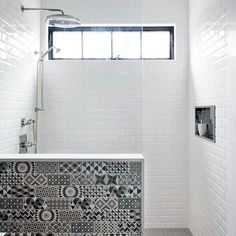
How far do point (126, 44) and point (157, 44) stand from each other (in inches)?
26.4

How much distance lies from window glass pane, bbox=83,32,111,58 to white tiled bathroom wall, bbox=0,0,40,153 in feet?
1.50

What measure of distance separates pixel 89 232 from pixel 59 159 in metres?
0.52

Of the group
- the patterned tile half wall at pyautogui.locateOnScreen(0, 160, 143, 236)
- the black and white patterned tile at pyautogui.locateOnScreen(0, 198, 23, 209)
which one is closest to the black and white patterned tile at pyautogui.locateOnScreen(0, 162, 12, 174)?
the patterned tile half wall at pyautogui.locateOnScreen(0, 160, 143, 236)

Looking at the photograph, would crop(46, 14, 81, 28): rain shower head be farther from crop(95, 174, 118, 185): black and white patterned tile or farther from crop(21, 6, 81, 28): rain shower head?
crop(95, 174, 118, 185): black and white patterned tile

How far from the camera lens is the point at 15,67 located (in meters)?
2.77

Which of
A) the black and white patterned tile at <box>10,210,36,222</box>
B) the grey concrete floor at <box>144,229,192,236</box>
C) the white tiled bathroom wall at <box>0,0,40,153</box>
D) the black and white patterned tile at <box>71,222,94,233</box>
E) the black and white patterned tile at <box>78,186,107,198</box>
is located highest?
the white tiled bathroom wall at <box>0,0,40,153</box>

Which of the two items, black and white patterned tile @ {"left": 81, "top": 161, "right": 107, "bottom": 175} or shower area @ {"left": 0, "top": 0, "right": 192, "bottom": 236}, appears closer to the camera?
black and white patterned tile @ {"left": 81, "top": 161, "right": 107, "bottom": 175}

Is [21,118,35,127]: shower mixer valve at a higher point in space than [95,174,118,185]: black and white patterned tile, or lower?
higher

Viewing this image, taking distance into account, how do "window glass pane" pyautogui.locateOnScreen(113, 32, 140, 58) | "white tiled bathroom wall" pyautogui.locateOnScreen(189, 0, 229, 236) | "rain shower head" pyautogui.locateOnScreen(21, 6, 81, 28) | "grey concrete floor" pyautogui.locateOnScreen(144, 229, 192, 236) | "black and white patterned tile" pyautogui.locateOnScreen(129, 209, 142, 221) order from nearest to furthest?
"black and white patterned tile" pyautogui.locateOnScreen(129, 209, 142, 221) < "white tiled bathroom wall" pyautogui.locateOnScreen(189, 0, 229, 236) < "rain shower head" pyautogui.locateOnScreen(21, 6, 81, 28) < "window glass pane" pyautogui.locateOnScreen(113, 32, 140, 58) < "grey concrete floor" pyautogui.locateOnScreen(144, 229, 192, 236)

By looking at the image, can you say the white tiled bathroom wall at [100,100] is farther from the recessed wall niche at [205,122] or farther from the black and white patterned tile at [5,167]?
the black and white patterned tile at [5,167]

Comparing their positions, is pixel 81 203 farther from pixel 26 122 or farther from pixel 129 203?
pixel 26 122

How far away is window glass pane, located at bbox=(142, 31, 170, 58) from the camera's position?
3.73 m

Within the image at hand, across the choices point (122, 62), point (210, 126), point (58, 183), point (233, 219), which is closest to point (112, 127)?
point (122, 62)

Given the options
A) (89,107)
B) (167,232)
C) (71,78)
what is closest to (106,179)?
(89,107)
